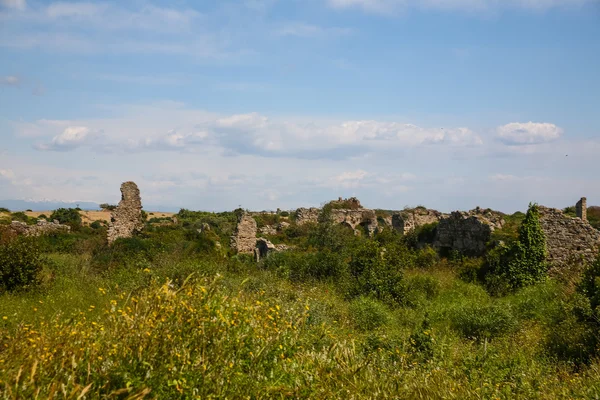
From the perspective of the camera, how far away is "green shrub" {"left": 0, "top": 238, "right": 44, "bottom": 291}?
13.5m

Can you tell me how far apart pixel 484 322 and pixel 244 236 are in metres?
14.8

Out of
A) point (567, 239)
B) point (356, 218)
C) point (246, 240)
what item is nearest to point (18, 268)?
point (246, 240)

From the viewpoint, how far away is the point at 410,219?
36.2 m

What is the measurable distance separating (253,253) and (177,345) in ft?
63.9

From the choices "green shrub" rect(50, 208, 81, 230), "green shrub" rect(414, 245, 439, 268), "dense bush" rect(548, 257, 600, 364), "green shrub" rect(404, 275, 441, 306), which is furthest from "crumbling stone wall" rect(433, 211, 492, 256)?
"green shrub" rect(50, 208, 81, 230)

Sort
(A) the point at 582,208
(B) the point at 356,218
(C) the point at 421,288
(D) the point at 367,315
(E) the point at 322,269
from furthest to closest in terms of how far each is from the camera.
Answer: (B) the point at 356,218, (A) the point at 582,208, (E) the point at 322,269, (C) the point at 421,288, (D) the point at 367,315

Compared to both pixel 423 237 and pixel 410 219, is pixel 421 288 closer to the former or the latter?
pixel 423 237

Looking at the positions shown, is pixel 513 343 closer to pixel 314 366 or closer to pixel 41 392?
pixel 314 366

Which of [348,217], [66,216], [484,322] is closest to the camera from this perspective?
[484,322]

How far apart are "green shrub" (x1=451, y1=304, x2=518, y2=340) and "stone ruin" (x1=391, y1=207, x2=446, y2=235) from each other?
2053cm

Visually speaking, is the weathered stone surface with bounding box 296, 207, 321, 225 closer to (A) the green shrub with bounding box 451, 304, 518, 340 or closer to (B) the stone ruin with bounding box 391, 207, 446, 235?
(B) the stone ruin with bounding box 391, 207, 446, 235

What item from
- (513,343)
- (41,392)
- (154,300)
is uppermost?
(154,300)

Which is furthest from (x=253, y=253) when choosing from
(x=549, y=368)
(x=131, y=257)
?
(x=549, y=368)

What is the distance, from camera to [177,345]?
5.99 m
